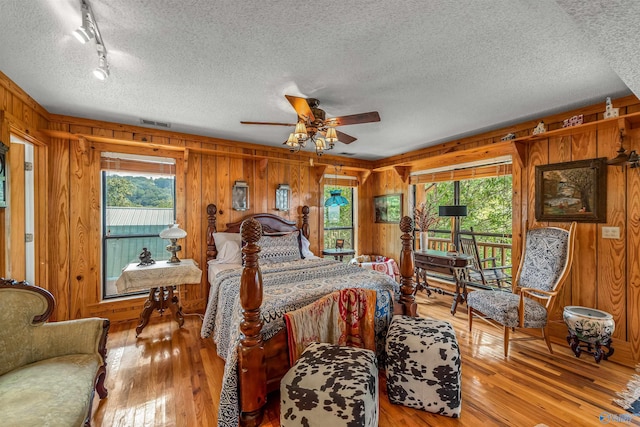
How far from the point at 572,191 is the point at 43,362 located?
4.68 m

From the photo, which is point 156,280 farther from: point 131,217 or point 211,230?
→ point 131,217

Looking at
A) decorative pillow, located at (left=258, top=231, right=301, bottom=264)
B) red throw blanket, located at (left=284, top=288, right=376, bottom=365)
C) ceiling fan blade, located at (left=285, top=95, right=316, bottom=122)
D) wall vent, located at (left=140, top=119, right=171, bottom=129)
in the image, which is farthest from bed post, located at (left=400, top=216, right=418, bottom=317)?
wall vent, located at (left=140, top=119, right=171, bottom=129)

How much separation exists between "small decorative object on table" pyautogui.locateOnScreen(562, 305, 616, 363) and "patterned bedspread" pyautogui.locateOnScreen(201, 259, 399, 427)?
1657mm

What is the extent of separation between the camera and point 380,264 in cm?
456

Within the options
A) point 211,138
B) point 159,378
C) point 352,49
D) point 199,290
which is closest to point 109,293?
point 199,290

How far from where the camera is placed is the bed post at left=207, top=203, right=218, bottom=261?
3.80m

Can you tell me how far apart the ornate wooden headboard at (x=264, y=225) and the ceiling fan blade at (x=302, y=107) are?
7.15ft

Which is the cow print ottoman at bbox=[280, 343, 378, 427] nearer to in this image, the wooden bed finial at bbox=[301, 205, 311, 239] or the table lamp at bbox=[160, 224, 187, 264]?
the table lamp at bbox=[160, 224, 187, 264]

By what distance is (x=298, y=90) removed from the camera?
2334 mm

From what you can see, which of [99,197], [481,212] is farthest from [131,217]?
[481,212]

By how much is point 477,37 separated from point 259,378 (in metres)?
2.56

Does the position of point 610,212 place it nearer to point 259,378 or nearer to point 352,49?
point 352,49

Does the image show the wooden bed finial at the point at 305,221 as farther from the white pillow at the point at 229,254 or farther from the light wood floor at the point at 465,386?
the light wood floor at the point at 465,386

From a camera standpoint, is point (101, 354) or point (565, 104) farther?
point (565, 104)
